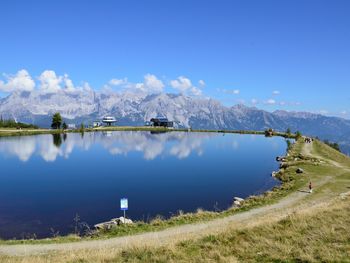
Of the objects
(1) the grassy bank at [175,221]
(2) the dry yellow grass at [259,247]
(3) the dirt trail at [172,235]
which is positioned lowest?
(1) the grassy bank at [175,221]

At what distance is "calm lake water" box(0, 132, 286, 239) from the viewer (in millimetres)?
42219

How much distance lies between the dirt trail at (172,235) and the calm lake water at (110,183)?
8.10 meters

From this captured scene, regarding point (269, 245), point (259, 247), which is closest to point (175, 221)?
point (259, 247)

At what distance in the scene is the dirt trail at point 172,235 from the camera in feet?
86.0

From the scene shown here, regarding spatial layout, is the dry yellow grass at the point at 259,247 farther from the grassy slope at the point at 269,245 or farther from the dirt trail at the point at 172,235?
the dirt trail at the point at 172,235

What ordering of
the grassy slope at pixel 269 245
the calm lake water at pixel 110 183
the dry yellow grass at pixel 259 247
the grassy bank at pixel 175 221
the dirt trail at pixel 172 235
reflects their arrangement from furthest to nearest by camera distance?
1. the calm lake water at pixel 110 183
2. the grassy bank at pixel 175 221
3. the dirt trail at pixel 172 235
4. the grassy slope at pixel 269 245
5. the dry yellow grass at pixel 259 247

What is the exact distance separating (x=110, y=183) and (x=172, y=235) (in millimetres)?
32313

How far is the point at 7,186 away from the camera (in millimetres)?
57344

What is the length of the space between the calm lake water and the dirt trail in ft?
26.6

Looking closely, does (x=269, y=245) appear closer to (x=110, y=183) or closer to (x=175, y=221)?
(x=175, y=221)

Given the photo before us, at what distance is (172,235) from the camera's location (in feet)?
98.4

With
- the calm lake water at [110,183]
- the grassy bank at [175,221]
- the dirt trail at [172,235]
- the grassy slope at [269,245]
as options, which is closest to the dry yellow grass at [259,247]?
the grassy slope at [269,245]

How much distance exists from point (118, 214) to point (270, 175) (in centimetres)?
3735

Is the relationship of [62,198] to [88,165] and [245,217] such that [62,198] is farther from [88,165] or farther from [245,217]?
[88,165]
